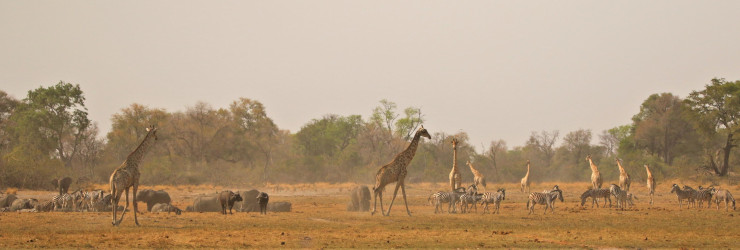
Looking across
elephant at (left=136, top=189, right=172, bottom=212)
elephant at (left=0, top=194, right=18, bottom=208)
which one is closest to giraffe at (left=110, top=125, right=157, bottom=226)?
elephant at (left=136, top=189, right=172, bottom=212)

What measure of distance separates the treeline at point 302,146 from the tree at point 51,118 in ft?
0.29

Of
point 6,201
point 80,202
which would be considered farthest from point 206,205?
point 6,201

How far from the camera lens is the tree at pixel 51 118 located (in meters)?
54.4

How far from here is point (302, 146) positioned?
81.0m

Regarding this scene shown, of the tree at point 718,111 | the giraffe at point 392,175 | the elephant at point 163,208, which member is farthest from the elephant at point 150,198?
the tree at point 718,111

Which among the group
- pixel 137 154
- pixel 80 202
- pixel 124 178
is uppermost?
pixel 137 154

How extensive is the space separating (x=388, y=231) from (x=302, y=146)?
62974 millimetres

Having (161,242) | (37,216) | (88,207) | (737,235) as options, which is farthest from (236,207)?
(737,235)

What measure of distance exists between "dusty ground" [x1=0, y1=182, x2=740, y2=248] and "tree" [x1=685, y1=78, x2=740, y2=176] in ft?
95.9

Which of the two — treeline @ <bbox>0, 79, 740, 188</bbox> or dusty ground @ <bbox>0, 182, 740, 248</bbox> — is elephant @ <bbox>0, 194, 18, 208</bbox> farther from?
treeline @ <bbox>0, 79, 740, 188</bbox>

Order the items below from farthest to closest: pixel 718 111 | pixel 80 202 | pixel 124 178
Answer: pixel 718 111, pixel 80 202, pixel 124 178

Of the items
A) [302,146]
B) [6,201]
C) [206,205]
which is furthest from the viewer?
[302,146]

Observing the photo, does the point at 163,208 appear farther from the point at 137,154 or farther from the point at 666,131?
the point at 666,131

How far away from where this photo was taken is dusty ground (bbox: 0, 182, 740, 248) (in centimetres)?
1552
